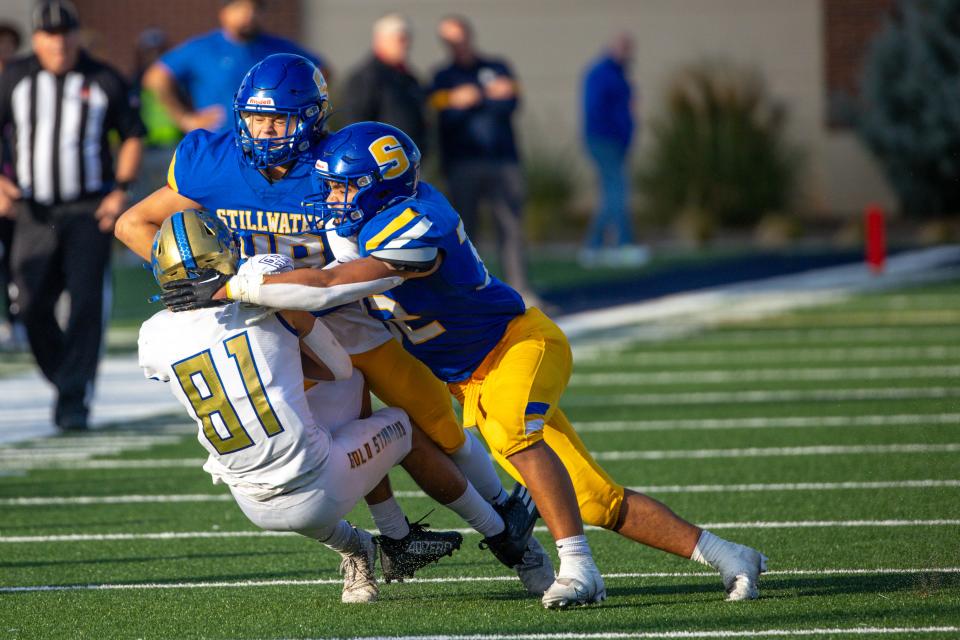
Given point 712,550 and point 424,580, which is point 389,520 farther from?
point 712,550

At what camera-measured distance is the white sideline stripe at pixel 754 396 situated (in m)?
8.83

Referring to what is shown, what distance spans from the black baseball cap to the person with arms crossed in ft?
12.0

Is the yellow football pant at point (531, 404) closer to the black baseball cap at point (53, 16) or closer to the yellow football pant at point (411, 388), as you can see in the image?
the yellow football pant at point (411, 388)

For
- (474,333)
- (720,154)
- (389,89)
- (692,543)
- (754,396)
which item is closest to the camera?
(692,543)

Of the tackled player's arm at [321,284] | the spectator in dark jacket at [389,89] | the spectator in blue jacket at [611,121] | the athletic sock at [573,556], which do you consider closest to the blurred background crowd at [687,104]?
the spectator in blue jacket at [611,121]

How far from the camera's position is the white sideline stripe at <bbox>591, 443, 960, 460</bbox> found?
23.6 feet

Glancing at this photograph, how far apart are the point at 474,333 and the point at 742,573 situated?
3.36ft

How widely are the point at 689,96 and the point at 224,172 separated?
646 inches

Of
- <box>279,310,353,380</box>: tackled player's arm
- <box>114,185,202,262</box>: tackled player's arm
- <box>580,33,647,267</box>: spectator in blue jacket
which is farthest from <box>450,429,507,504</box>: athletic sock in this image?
<box>580,33,647,267</box>: spectator in blue jacket

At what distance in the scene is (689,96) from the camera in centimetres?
2077

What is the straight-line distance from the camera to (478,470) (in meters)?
4.96

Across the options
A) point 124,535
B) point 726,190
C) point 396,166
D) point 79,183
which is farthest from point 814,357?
point 726,190

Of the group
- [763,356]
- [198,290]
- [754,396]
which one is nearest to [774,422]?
[754,396]

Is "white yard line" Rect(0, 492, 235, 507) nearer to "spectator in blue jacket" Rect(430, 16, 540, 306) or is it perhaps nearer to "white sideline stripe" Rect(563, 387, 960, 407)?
"white sideline stripe" Rect(563, 387, 960, 407)
